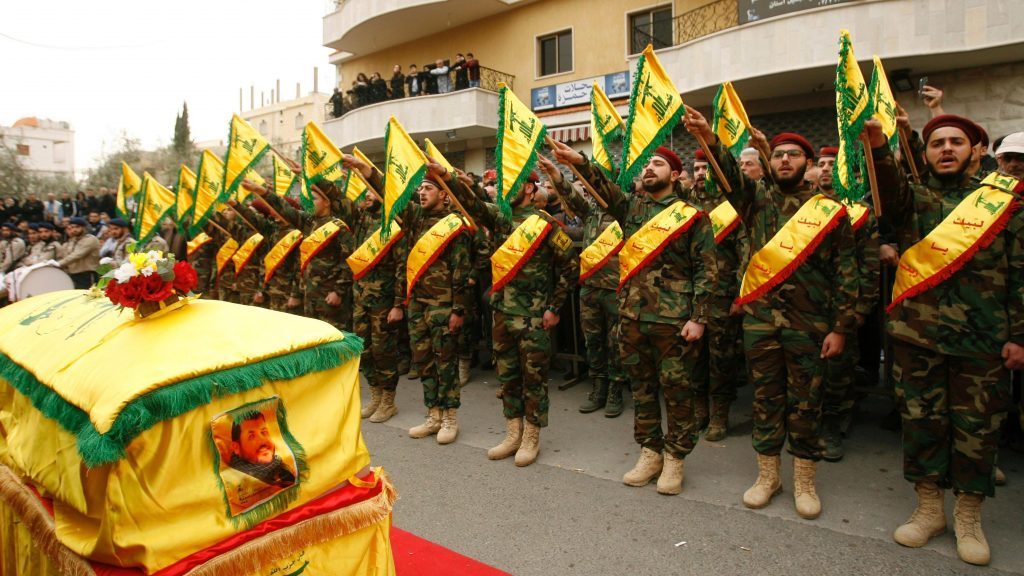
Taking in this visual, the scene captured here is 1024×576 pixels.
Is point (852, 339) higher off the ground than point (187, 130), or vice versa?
point (187, 130)

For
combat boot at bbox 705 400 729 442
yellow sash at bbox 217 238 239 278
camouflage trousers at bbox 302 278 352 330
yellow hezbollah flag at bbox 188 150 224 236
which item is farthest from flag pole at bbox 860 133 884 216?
yellow sash at bbox 217 238 239 278

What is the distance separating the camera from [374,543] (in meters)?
2.60

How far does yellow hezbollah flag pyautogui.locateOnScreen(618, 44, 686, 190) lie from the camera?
377 cm

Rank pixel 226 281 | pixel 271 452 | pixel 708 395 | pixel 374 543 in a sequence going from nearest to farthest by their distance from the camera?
pixel 271 452 → pixel 374 543 → pixel 708 395 → pixel 226 281

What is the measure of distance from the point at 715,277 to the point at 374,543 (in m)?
2.46

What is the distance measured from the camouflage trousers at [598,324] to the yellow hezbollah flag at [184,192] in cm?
539

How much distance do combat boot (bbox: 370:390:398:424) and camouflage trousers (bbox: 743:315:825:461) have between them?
10.8 feet

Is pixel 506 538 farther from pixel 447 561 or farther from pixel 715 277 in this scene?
pixel 715 277

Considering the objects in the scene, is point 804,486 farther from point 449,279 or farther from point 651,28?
point 651,28

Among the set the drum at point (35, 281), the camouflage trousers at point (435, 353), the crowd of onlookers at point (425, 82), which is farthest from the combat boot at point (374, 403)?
the crowd of onlookers at point (425, 82)

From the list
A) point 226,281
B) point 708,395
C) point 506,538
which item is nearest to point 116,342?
point 506,538

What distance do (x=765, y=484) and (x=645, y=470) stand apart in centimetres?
72

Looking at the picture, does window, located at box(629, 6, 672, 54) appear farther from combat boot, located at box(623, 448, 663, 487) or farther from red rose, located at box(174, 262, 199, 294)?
red rose, located at box(174, 262, 199, 294)

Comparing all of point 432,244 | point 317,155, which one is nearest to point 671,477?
point 432,244
